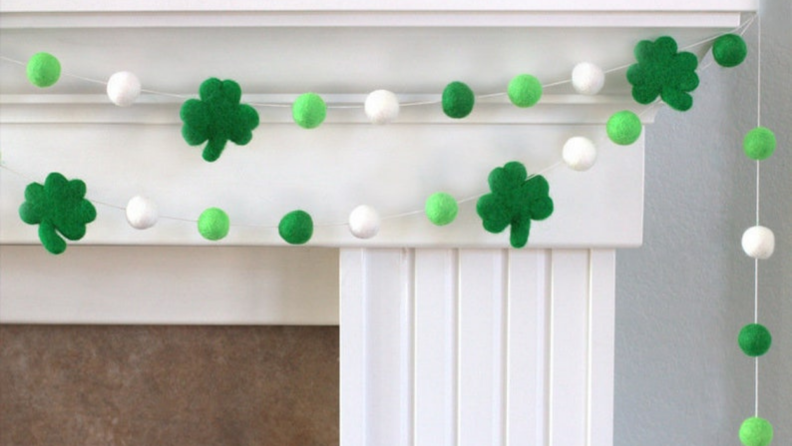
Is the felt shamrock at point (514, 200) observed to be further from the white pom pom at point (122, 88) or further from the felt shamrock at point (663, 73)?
the white pom pom at point (122, 88)

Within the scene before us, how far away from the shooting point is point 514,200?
0.63 meters

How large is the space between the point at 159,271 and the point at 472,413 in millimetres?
344

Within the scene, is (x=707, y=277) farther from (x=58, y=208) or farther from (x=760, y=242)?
(x=58, y=208)

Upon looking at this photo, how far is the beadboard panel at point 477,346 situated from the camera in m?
0.69

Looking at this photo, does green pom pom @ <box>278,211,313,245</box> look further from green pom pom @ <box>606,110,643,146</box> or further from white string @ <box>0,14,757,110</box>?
green pom pom @ <box>606,110,643,146</box>

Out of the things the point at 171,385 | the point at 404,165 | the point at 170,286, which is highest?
the point at 404,165

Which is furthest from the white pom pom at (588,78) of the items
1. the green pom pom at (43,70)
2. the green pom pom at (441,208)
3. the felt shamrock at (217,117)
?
the green pom pom at (43,70)

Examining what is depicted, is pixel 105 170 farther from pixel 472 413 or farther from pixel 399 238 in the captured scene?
pixel 472 413

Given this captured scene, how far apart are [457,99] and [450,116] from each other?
2 cm

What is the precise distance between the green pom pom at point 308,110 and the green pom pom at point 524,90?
134mm

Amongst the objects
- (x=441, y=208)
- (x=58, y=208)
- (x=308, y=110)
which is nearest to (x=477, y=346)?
(x=441, y=208)

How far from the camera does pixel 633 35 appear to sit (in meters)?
0.61

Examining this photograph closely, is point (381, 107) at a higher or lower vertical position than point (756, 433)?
higher

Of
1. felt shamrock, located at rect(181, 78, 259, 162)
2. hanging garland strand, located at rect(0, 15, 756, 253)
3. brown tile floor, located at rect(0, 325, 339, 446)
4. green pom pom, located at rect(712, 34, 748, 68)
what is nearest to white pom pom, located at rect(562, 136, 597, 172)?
hanging garland strand, located at rect(0, 15, 756, 253)
